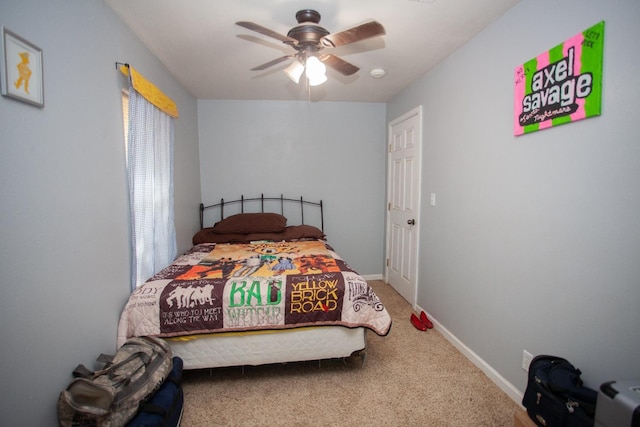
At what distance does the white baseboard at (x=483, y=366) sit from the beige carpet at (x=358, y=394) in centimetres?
4

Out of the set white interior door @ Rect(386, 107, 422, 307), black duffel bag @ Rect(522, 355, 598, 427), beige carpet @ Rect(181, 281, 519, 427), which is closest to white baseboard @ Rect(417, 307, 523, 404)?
beige carpet @ Rect(181, 281, 519, 427)

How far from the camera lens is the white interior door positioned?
3.22 metres

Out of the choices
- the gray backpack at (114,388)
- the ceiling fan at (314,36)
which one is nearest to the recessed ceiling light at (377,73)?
the ceiling fan at (314,36)

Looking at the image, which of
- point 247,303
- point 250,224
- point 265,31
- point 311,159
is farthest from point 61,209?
point 311,159

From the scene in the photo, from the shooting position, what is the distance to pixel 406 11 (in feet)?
6.24

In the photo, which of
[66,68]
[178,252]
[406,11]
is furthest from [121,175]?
[406,11]

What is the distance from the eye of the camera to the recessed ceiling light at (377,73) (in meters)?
2.88

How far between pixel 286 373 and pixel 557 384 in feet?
5.37

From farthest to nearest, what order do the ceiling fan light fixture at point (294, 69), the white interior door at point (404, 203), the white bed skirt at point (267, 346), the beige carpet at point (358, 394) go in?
the white interior door at point (404, 203) < the ceiling fan light fixture at point (294, 69) < the white bed skirt at point (267, 346) < the beige carpet at point (358, 394)

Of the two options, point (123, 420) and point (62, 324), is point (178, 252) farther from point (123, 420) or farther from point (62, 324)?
point (123, 420)

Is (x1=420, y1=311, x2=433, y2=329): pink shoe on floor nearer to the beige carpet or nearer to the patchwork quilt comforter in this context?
the beige carpet

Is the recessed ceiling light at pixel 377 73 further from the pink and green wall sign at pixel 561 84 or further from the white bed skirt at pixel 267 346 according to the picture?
the white bed skirt at pixel 267 346

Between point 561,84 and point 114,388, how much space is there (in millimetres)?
2693

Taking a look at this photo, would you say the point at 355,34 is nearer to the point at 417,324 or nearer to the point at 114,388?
the point at 114,388
